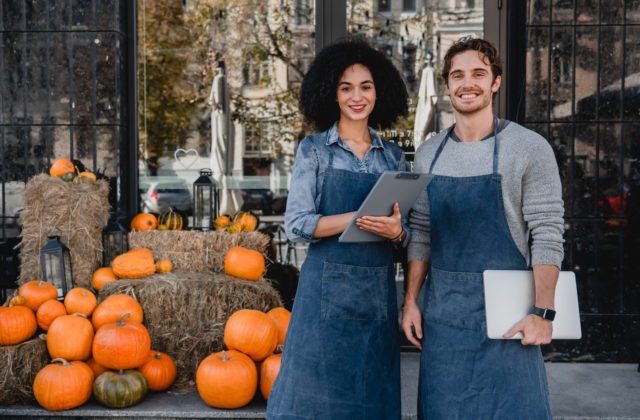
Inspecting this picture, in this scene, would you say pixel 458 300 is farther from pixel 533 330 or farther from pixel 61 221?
pixel 61 221

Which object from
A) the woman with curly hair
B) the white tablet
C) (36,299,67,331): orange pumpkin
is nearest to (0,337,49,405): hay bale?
(36,299,67,331): orange pumpkin

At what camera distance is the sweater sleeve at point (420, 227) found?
2.64 metres

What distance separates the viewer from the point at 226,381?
3764 mm

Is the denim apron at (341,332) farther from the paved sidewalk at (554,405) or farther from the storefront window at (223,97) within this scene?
the storefront window at (223,97)

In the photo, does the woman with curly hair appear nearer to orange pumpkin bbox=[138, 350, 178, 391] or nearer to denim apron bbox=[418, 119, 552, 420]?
denim apron bbox=[418, 119, 552, 420]

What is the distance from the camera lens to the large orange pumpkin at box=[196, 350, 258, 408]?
3771 mm

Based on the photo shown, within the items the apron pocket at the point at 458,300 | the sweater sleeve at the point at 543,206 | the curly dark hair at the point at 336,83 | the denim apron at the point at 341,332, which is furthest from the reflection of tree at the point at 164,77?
the sweater sleeve at the point at 543,206

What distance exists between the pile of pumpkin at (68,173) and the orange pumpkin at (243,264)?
3.41 ft

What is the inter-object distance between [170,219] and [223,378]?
154 centimetres

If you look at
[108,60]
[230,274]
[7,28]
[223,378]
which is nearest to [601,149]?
[230,274]

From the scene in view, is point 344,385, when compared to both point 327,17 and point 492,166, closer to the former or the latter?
point 492,166

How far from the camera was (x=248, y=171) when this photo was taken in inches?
252

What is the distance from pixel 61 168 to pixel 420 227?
9.32 feet

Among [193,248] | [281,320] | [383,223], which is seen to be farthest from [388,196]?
[193,248]
